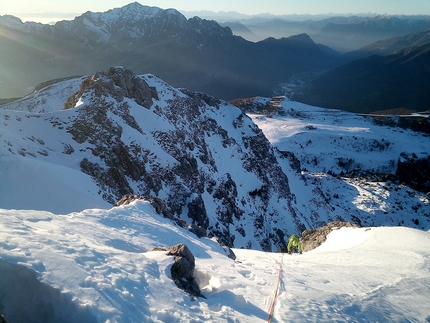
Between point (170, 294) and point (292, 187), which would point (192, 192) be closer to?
point (170, 294)

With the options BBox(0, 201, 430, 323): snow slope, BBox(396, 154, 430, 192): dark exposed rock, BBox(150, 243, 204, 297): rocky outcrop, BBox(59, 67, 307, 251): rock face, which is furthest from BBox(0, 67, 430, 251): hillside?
BBox(150, 243, 204, 297): rocky outcrop

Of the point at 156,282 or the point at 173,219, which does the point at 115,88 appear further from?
the point at 156,282

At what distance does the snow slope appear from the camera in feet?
17.9

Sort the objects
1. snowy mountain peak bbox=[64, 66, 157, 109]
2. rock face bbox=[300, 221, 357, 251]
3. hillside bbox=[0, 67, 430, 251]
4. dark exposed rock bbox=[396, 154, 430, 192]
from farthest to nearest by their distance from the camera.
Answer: dark exposed rock bbox=[396, 154, 430, 192]
snowy mountain peak bbox=[64, 66, 157, 109]
rock face bbox=[300, 221, 357, 251]
hillside bbox=[0, 67, 430, 251]

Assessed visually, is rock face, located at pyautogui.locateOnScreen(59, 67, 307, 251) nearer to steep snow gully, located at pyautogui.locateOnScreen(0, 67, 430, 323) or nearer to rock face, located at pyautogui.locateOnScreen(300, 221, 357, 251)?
steep snow gully, located at pyautogui.locateOnScreen(0, 67, 430, 323)

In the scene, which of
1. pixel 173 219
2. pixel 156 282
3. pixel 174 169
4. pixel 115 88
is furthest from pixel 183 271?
pixel 115 88

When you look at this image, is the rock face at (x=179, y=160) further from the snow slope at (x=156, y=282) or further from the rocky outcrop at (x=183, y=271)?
the rocky outcrop at (x=183, y=271)

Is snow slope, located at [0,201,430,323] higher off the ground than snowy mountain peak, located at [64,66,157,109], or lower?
lower

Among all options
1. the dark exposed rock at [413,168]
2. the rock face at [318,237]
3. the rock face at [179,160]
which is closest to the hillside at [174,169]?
the rock face at [179,160]

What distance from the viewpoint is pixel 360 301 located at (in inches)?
311

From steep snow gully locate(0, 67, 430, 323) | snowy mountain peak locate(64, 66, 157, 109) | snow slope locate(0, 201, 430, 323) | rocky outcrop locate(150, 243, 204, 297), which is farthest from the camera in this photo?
snowy mountain peak locate(64, 66, 157, 109)

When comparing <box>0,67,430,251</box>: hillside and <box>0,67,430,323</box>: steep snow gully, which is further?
<box>0,67,430,251</box>: hillside

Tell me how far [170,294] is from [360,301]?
19.0ft

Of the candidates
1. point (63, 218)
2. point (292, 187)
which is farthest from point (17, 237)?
point (292, 187)
